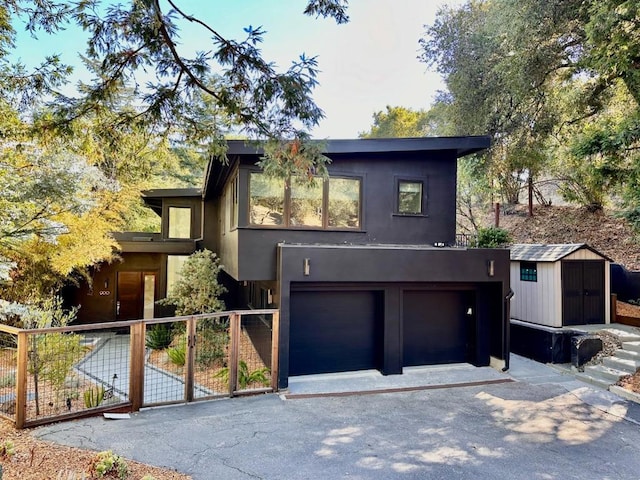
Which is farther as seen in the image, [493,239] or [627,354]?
[493,239]

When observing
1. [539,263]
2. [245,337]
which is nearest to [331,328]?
[245,337]

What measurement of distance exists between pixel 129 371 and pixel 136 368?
0.35m

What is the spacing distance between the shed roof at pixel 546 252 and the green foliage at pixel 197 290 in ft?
25.5

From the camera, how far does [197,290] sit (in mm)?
9078

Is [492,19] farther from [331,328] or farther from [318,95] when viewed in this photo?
[331,328]

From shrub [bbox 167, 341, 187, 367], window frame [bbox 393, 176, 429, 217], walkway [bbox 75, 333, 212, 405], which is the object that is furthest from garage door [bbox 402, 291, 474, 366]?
shrub [bbox 167, 341, 187, 367]

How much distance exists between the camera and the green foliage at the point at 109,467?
351 centimetres

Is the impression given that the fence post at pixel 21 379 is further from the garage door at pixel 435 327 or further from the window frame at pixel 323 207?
the garage door at pixel 435 327

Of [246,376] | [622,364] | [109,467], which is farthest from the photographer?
[622,364]

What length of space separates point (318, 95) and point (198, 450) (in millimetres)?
4673

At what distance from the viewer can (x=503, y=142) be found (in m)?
12.2

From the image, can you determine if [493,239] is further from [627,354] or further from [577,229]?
[577,229]

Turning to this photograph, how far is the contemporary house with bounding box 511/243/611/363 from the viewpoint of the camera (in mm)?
8812

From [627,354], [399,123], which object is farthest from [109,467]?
[399,123]
